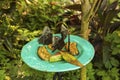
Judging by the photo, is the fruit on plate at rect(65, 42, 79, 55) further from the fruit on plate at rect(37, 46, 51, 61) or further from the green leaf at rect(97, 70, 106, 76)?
the green leaf at rect(97, 70, 106, 76)

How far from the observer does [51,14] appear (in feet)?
9.30

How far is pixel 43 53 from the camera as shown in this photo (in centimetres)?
143

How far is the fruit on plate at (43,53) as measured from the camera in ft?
4.59

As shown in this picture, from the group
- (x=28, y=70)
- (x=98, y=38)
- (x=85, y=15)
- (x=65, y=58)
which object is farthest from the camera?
(x=98, y=38)

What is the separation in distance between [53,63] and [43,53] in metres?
0.10

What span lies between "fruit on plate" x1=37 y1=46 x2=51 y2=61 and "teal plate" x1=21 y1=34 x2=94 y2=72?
2cm

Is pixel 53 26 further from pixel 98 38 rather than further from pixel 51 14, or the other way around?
pixel 98 38

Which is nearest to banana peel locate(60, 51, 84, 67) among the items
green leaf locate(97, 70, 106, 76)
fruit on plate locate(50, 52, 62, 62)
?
fruit on plate locate(50, 52, 62, 62)

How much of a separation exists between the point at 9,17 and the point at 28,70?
0.83 metres

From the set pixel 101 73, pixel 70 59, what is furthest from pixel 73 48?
pixel 101 73

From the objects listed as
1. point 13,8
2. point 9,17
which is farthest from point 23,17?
point 13,8

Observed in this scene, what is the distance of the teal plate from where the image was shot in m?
1.31

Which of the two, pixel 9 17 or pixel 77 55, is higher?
pixel 77 55

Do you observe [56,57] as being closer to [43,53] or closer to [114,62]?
[43,53]
